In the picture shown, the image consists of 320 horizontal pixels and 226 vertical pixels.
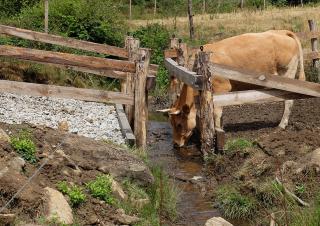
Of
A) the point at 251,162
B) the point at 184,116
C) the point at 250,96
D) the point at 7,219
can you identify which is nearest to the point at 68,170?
the point at 7,219

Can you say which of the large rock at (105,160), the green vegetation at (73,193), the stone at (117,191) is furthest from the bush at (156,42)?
the green vegetation at (73,193)

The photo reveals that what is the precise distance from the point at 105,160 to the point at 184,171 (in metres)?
2.75

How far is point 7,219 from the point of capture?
17.7ft

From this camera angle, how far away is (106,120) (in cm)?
1108

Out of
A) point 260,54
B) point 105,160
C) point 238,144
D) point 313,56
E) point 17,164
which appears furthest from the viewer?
point 313,56

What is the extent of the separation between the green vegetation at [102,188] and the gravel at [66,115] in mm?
2193

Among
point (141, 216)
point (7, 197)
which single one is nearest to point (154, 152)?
point (141, 216)

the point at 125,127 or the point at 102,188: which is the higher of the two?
the point at 102,188

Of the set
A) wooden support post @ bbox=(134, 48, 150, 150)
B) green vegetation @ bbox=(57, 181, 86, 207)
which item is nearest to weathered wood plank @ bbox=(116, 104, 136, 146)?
wooden support post @ bbox=(134, 48, 150, 150)

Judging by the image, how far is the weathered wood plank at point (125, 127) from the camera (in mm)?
9157

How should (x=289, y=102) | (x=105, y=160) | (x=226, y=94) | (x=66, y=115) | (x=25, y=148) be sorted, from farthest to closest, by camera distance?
1. (x=289, y=102)
2. (x=66, y=115)
3. (x=226, y=94)
4. (x=105, y=160)
5. (x=25, y=148)

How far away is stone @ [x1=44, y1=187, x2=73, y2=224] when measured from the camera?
5941 mm

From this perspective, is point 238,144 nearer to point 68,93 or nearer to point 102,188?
point 68,93

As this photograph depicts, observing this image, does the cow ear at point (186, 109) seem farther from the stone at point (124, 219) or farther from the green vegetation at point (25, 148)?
the stone at point (124, 219)
